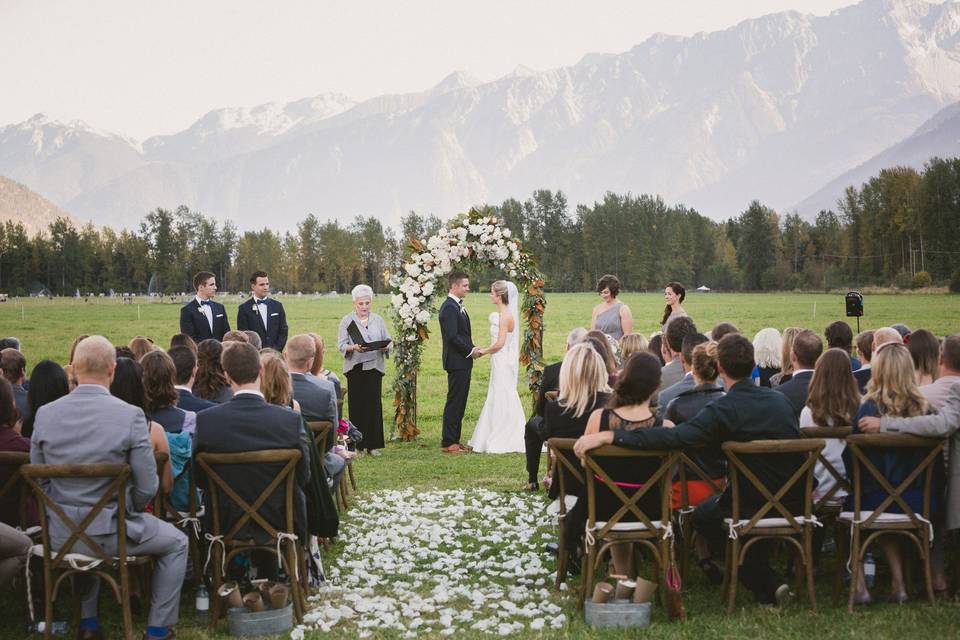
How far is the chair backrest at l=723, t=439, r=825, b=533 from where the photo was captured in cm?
534

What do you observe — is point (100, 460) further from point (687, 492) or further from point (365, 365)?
point (365, 365)

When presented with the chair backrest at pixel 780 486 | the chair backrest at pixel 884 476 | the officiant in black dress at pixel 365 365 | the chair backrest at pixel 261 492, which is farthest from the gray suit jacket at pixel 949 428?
the officiant in black dress at pixel 365 365

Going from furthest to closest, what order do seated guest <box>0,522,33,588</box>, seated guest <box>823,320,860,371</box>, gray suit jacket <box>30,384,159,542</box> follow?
seated guest <box>823,320,860,371</box> → seated guest <box>0,522,33,588</box> → gray suit jacket <box>30,384,159,542</box>

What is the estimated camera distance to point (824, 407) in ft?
20.0

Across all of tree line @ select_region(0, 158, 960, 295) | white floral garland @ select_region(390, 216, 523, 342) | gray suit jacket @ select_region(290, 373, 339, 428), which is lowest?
gray suit jacket @ select_region(290, 373, 339, 428)

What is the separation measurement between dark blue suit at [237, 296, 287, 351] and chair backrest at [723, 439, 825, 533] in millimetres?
8463

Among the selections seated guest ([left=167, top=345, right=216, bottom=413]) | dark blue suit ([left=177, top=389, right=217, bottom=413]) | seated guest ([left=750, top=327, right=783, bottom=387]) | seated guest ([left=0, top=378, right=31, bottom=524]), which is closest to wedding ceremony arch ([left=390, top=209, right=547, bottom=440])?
seated guest ([left=750, top=327, right=783, bottom=387])

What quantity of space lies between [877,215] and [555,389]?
3776 inches

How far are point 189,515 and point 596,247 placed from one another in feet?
370

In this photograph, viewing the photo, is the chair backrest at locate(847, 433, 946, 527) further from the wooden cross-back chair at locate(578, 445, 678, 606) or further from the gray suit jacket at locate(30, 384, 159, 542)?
the gray suit jacket at locate(30, 384, 159, 542)

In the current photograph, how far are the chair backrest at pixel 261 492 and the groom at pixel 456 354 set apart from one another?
23.3 ft

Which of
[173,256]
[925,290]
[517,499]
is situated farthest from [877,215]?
[517,499]

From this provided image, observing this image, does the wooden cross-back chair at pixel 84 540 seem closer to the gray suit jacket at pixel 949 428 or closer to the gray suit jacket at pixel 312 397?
the gray suit jacket at pixel 312 397

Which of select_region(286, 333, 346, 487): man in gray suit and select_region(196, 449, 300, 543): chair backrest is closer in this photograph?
select_region(196, 449, 300, 543): chair backrest
